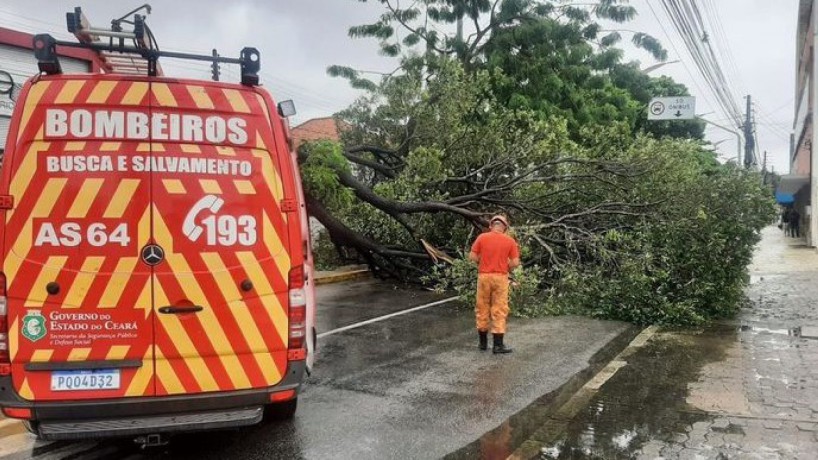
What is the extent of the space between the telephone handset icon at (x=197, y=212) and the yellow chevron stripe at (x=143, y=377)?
0.69m

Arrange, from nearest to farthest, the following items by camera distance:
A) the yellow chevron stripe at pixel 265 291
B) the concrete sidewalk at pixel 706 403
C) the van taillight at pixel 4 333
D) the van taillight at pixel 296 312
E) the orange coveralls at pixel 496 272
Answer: the van taillight at pixel 4 333 → the yellow chevron stripe at pixel 265 291 → the van taillight at pixel 296 312 → the concrete sidewalk at pixel 706 403 → the orange coveralls at pixel 496 272

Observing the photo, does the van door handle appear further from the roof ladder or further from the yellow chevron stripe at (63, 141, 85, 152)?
the roof ladder

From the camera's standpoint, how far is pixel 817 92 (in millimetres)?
22359

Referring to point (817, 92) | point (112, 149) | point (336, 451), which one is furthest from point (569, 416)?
point (817, 92)

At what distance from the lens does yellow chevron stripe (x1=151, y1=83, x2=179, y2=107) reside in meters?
3.85

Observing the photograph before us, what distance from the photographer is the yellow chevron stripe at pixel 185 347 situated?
3.77 meters

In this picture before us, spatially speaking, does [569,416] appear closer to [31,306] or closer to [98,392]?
[98,392]

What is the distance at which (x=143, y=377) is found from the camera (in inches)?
147

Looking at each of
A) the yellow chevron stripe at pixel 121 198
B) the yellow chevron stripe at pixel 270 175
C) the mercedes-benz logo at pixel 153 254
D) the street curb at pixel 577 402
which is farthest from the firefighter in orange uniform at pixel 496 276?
the yellow chevron stripe at pixel 121 198

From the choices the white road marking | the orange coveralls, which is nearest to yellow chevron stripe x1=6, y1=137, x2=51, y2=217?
the orange coveralls

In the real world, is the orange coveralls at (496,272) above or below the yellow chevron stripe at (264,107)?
below

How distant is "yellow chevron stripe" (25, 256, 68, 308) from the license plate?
411mm

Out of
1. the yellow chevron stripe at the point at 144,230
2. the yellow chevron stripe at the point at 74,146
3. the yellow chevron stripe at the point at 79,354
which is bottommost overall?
the yellow chevron stripe at the point at 79,354

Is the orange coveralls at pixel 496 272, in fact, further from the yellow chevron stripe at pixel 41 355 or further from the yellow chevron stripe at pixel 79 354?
the yellow chevron stripe at pixel 41 355
